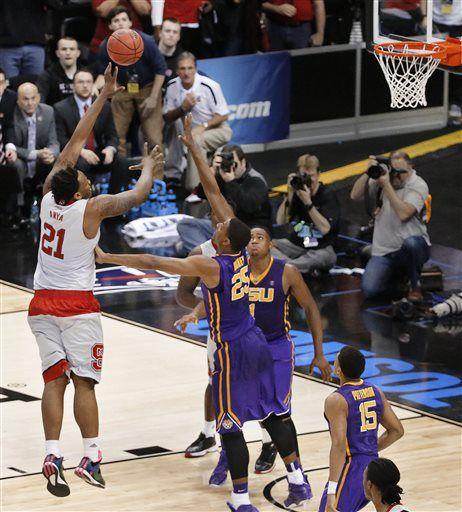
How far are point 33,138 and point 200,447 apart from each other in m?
7.14

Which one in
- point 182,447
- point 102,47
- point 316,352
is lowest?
point 182,447

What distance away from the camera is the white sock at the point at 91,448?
9203 mm

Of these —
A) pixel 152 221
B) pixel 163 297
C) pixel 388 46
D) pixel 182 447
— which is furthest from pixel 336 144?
pixel 182 447

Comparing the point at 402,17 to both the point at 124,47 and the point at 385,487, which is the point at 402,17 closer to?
the point at 124,47

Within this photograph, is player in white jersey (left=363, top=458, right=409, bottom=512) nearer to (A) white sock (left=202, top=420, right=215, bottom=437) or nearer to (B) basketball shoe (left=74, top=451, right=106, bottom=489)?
(B) basketball shoe (left=74, top=451, right=106, bottom=489)

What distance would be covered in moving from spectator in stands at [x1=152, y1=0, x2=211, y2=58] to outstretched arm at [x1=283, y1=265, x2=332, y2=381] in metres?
9.04

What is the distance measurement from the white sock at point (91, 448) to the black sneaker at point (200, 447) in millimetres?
1416

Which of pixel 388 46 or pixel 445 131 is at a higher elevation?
pixel 388 46

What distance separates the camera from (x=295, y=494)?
31.7 ft

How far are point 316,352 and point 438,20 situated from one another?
4.21m

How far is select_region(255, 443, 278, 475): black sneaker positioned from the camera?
10.3 meters

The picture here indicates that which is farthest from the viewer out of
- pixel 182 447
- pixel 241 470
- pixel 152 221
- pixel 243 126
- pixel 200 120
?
pixel 243 126

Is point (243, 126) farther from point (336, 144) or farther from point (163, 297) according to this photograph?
point (163, 297)

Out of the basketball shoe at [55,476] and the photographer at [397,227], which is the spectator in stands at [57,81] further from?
the basketball shoe at [55,476]
